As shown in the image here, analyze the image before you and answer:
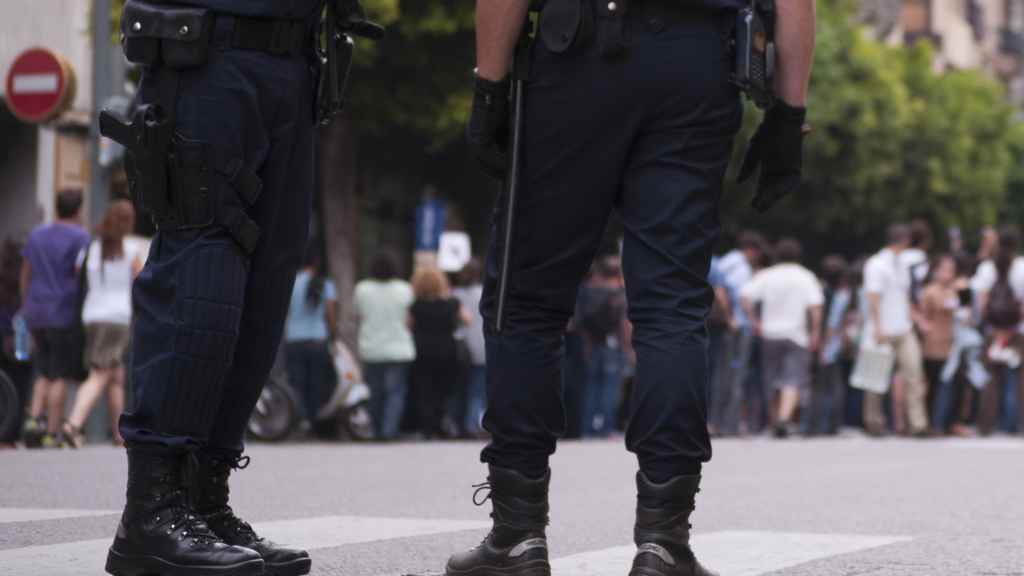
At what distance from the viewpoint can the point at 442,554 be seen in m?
5.64

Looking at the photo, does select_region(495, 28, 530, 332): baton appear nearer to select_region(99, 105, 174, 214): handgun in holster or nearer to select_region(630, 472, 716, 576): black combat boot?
select_region(630, 472, 716, 576): black combat boot

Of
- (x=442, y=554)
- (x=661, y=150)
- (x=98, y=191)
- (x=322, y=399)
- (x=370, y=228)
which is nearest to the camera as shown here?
(x=661, y=150)

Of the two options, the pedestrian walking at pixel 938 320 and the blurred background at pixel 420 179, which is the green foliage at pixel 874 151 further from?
the pedestrian walking at pixel 938 320

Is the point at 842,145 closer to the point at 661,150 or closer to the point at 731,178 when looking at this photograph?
the point at 731,178

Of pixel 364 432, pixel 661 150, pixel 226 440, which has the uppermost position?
pixel 661 150

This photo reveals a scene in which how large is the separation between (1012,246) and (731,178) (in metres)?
10.8

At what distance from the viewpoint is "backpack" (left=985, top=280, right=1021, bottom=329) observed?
1959 cm

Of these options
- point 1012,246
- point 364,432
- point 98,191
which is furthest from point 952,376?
point 98,191

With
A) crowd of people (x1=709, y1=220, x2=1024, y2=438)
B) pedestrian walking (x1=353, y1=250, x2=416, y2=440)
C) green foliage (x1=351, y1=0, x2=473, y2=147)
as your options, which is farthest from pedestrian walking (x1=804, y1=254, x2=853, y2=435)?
pedestrian walking (x1=353, y1=250, x2=416, y2=440)

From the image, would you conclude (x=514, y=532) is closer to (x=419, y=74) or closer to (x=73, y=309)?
(x=73, y=309)

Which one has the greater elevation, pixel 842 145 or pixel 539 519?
pixel 842 145

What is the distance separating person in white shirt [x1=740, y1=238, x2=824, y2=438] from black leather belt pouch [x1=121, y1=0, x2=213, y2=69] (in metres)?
14.3

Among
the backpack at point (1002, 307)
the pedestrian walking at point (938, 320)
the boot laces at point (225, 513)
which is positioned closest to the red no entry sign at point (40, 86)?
the pedestrian walking at point (938, 320)

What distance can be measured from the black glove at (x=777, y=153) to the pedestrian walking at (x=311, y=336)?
1215 centimetres
